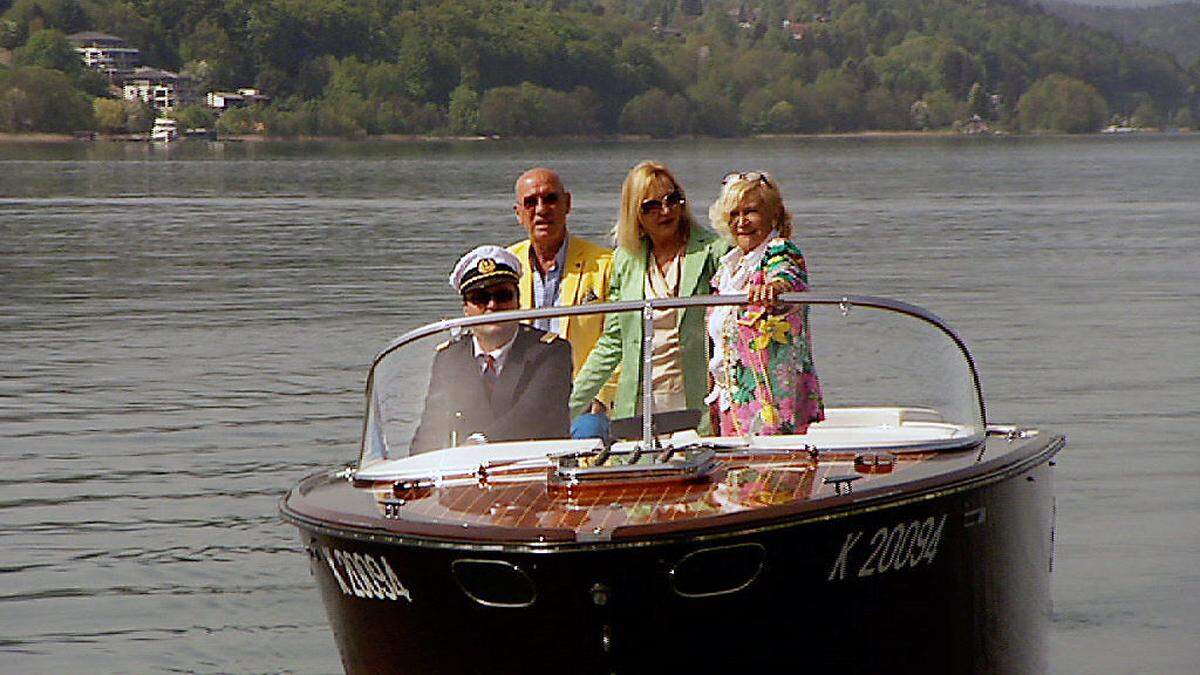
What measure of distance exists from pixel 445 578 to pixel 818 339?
2.05 m

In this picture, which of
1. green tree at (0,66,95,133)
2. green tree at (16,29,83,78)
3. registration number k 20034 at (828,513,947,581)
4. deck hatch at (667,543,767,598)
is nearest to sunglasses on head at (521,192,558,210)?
registration number k 20034 at (828,513,947,581)

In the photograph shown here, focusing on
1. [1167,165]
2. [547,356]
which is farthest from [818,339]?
[1167,165]

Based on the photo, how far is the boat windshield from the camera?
8.16m

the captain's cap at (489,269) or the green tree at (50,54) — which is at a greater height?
the captain's cap at (489,269)

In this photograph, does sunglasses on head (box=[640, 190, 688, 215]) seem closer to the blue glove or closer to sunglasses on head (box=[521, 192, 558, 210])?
sunglasses on head (box=[521, 192, 558, 210])

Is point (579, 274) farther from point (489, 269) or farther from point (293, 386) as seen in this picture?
point (293, 386)

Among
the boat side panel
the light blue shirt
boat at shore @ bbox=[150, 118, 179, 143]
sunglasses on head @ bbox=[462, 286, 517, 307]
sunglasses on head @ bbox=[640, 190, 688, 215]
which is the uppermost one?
sunglasses on head @ bbox=[640, 190, 688, 215]

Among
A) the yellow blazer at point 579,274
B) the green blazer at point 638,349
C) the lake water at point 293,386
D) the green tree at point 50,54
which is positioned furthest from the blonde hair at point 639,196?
the green tree at point 50,54

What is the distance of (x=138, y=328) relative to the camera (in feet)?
91.2

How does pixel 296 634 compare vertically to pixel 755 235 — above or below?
below

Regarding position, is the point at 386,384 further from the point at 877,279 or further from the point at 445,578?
the point at 877,279

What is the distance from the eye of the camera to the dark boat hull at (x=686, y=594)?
23.5 feet

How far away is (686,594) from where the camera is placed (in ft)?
23.8

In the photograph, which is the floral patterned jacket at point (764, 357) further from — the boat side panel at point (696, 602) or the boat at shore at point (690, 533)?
the boat side panel at point (696, 602)
